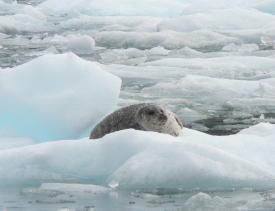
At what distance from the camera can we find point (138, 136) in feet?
10.2

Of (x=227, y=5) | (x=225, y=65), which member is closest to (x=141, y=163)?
(x=225, y=65)

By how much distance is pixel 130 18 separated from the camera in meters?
13.9

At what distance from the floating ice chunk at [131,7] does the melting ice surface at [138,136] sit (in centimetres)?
601

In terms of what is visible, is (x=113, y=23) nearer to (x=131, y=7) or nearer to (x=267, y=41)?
(x=131, y=7)

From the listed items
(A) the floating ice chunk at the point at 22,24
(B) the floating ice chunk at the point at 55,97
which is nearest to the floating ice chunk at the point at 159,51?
(A) the floating ice chunk at the point at 22,24

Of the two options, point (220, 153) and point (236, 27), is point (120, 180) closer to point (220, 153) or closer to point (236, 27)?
point (220, 153)

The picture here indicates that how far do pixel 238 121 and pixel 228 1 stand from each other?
925 cm

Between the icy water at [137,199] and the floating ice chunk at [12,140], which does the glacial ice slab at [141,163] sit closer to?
the icy water at [137,199]

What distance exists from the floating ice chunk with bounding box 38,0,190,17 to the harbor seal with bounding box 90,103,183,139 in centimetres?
1130

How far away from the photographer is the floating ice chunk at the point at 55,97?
171 inches

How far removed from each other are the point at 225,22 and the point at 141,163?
8728 millimetres

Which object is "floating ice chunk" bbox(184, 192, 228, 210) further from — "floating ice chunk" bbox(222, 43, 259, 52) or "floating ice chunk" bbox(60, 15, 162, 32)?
"floating ice chunk" bbox(60, 15, 162, 32)

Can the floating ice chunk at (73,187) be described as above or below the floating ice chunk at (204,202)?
below

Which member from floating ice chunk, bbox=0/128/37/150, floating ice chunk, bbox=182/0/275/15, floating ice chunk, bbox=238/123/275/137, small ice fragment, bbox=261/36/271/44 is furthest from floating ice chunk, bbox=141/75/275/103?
floating ice chunk, bbox=182/0/275/15
